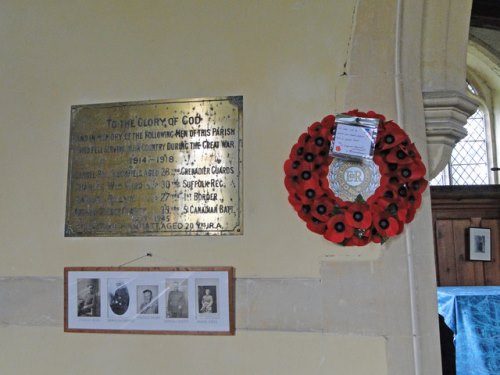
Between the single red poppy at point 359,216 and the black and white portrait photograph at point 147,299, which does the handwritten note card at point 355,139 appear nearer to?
the single red poppy at point 359,216

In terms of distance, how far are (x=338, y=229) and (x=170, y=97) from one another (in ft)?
2.26

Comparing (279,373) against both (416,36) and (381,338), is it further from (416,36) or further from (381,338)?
(416,36)

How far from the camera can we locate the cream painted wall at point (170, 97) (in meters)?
1.28

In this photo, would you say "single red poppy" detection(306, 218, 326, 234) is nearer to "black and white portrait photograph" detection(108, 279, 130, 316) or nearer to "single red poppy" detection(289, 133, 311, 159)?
"single red poppy" detection(289, 133, 311, 159)

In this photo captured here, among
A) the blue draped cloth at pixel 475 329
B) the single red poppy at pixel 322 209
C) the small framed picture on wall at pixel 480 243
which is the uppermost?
the single red poppy at pixel 322 209

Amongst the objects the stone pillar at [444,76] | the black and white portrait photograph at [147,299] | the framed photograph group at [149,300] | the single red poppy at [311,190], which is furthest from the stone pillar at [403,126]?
the black and white portrait photograph at [147,299]

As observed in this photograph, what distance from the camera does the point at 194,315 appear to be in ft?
4.27

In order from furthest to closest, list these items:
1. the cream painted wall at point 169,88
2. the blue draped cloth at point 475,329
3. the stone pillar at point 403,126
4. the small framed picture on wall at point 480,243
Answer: the small framed picture on wall at point 480,243 → the blue draped cloth at point 475,329 → the cream painted wall at point 169,88 → the stone pillar at point 403,126

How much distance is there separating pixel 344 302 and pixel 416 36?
0.84 meters

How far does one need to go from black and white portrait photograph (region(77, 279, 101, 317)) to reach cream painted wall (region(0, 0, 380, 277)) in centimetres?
7

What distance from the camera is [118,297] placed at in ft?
4.40

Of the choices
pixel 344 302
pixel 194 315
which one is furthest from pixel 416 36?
pixel 194 315

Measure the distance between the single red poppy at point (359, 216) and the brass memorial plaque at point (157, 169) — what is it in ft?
1.08

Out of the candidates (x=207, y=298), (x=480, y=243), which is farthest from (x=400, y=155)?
(x=480, y=243)
